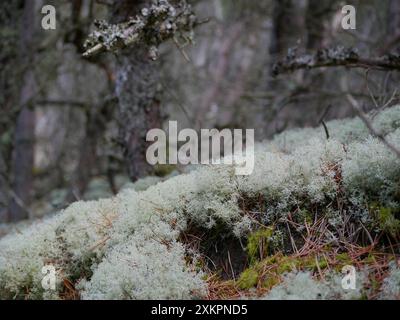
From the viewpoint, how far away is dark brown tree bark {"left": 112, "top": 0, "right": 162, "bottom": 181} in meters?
4.00

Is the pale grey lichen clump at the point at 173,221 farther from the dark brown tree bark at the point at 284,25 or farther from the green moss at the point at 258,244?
the dark brown tree bark at the point at 284,25

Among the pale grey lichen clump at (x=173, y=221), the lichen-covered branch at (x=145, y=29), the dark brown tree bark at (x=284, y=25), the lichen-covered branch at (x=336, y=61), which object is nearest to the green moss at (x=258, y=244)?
the pale grey lichen clump at (x=173, y=221)

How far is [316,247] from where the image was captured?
2.27m

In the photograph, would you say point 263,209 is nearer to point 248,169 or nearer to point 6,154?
point 248,169

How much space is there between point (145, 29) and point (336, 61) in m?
1.66

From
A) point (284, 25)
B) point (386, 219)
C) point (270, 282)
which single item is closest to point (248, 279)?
point (270, 282)

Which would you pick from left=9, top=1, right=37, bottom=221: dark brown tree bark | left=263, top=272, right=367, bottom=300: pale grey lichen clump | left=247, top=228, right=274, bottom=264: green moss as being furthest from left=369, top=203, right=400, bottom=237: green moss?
left=9, top=1, right=37, bottom=221: dark brown tree bark

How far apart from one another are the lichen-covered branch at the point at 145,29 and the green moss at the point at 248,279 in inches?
66.5

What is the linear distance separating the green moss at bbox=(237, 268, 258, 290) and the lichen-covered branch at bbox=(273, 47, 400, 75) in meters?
2.03

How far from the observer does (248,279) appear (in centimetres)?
222

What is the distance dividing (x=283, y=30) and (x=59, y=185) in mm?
5923

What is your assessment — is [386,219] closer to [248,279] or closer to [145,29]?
[248,279]

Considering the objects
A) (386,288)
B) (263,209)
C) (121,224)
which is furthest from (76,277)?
(386,288)

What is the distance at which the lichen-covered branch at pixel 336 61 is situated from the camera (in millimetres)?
3408
